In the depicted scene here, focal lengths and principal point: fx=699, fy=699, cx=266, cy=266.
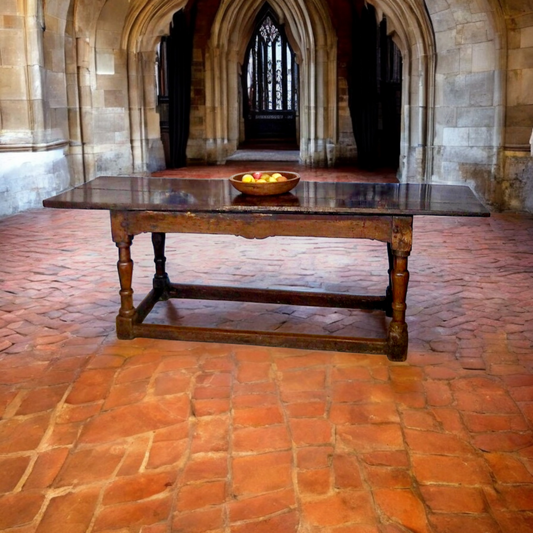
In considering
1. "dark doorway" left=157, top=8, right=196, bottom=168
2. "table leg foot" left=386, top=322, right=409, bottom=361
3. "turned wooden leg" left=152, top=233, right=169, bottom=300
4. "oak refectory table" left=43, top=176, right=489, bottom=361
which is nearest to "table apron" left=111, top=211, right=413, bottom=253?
"oak refectory table" left=43, top=176, right=489, bottom=361

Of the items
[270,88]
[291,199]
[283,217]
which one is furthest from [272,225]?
[270,88]

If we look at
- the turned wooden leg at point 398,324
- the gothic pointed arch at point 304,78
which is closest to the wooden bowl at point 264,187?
the turned wooden leg at point 398,324

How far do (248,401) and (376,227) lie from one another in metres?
1.19

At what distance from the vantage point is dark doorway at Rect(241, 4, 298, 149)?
24.9 m

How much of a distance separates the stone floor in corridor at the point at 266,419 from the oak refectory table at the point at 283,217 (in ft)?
0.33

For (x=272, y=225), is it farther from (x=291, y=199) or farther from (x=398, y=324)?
(x=398, y=324)

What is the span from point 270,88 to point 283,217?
22406mm

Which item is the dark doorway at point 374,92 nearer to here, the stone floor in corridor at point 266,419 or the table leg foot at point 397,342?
the stone floor in corridor at point 266,419

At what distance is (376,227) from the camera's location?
3.84 meters

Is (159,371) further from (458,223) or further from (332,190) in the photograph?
(458,223)

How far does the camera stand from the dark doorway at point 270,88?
2486 centimetres

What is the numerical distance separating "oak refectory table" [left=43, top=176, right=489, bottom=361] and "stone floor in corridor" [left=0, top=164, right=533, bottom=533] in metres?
0.10

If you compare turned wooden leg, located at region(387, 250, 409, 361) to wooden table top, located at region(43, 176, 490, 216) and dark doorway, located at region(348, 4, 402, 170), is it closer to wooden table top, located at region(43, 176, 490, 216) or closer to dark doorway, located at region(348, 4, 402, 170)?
wooden table top, located at region(43, 176, 490, 216)

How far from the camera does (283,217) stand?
3.92 meters
